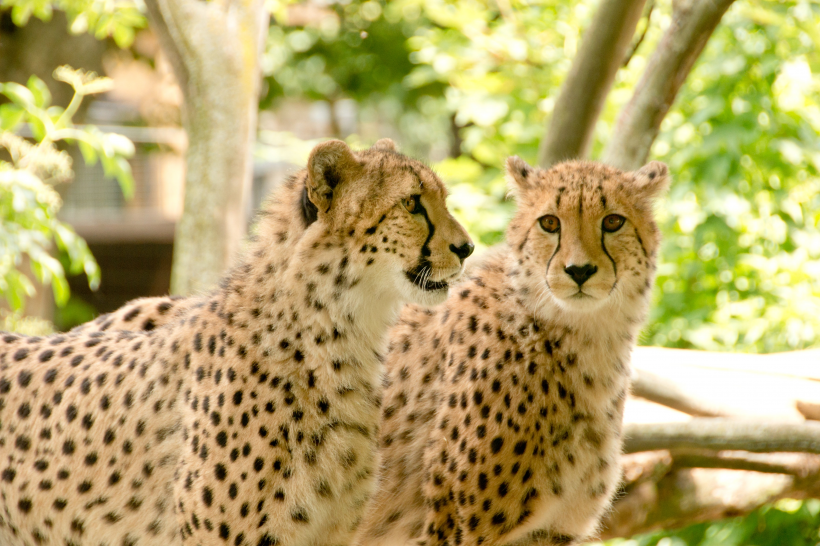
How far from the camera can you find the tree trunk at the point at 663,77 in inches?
150

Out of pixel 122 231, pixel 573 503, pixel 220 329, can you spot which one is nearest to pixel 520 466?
pixel 573 503

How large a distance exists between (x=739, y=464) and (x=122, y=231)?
12.2m

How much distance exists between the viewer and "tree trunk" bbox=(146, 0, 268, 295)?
454cm

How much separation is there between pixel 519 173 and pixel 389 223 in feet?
2.75

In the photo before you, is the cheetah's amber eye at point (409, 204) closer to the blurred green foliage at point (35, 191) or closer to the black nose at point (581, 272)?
the black nose at point (581, 272)

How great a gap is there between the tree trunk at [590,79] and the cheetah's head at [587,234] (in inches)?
45.7

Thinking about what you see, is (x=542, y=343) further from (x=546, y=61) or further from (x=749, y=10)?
(x=546, y=61)

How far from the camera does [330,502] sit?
225 cm

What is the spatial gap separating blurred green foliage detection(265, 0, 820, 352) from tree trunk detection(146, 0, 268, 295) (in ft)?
4.85

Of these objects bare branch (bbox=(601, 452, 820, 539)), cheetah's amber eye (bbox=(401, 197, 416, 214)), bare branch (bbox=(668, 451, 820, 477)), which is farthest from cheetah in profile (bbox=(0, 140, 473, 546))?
bare branch (bbox=(668, 451, 820, 477))

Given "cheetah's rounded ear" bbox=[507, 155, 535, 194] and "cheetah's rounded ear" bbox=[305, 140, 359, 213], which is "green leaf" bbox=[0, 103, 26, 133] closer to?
"cheetah's rounded ear" bbox=[305, 140, 359, 213]

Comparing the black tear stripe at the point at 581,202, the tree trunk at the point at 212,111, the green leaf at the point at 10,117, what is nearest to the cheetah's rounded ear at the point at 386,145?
the black tear stripe at the point at 581,202

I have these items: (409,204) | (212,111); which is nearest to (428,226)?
(409,204)

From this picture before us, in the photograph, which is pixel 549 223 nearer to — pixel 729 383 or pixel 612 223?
pixel 612 223
